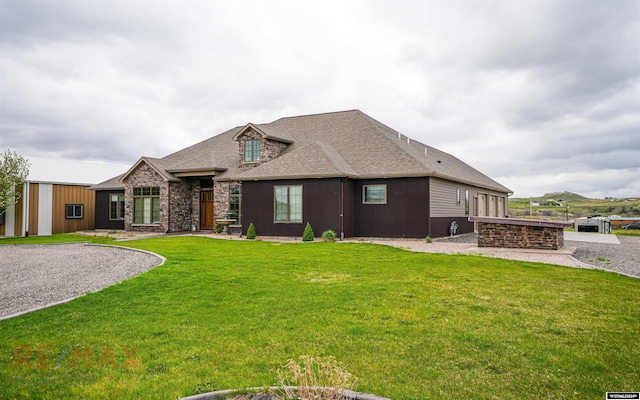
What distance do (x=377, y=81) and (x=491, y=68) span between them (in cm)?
531

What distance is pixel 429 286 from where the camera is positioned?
8.05 metres

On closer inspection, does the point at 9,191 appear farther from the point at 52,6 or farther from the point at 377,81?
the point at 377,81

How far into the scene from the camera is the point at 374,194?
19547 millimetres

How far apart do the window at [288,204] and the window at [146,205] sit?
27.1 feet

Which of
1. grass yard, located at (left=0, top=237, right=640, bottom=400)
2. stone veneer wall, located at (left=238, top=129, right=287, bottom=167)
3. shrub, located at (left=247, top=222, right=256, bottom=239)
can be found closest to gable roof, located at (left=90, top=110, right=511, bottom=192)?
stone veneer wall, located at (left=238, top=129, right=287, bottom=167)

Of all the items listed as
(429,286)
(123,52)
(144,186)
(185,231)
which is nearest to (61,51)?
(123,52)

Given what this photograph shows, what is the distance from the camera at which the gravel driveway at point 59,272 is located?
301 inches

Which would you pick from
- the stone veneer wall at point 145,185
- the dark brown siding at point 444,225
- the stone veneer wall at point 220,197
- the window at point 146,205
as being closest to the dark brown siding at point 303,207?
the stone veneer wall at point 220,197

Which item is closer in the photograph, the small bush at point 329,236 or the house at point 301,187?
the small bush at point 329,236

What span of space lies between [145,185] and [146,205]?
3.80 feet

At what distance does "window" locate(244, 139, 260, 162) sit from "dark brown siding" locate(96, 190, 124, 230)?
31.1 ft

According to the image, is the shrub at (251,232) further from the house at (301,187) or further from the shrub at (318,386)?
the shrub at (318,386)

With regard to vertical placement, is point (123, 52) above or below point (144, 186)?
above

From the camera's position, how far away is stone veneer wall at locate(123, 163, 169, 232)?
921 inches
